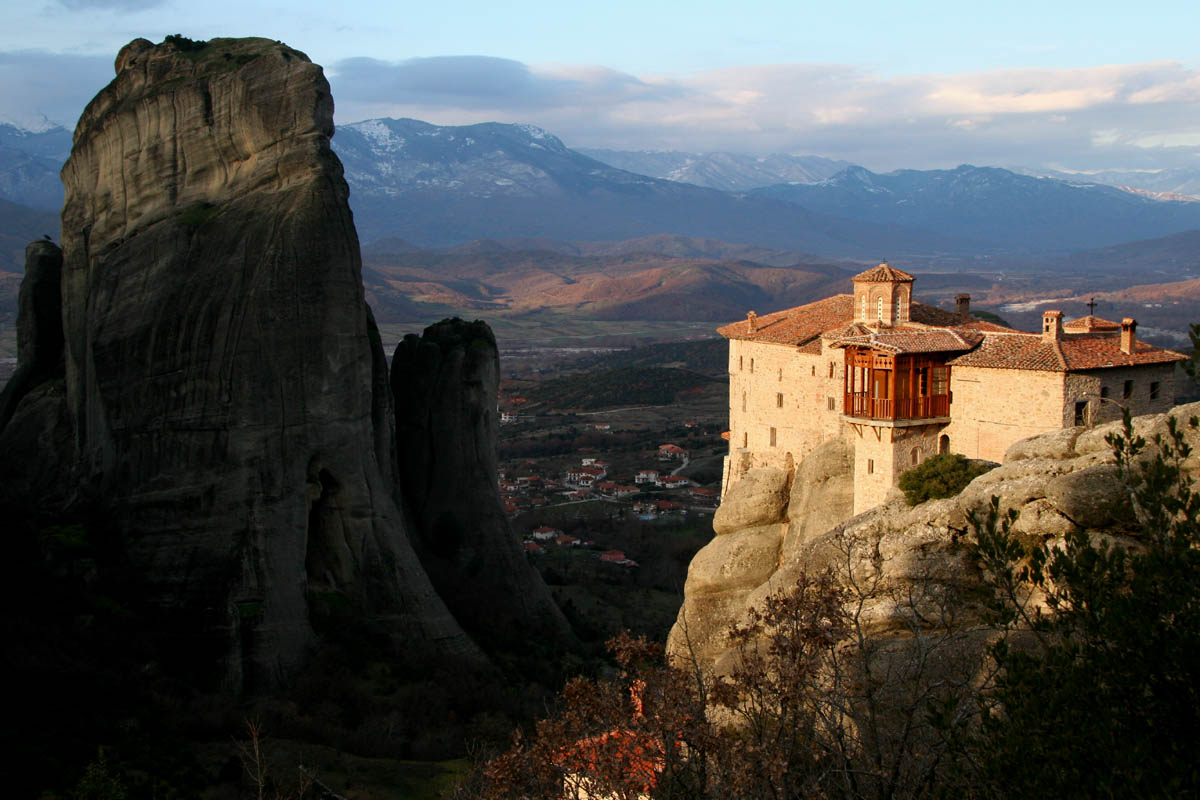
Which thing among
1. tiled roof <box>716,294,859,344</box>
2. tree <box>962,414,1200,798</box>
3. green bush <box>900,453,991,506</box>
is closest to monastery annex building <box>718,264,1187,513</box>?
green bush <box>900,453,991,506</box>

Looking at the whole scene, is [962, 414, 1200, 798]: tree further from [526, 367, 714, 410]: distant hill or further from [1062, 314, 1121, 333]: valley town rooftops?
[526, 367, 714, 410]: distant hill

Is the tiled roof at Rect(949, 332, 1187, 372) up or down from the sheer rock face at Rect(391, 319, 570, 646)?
up

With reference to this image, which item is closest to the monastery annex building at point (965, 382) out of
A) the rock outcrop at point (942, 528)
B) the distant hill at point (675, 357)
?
the rock outcrop at point (942, 528)

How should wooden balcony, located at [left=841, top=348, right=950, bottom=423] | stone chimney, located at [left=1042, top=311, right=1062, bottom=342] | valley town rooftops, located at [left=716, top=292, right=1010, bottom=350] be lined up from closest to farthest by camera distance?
1. stone chimney, located at [left=1042, top=311, right=1062, bottom=342]
2. wooden balcony, located at [left=841, top=348, right=950, bottom=423]
3. valley town rooftops, located at [left=716, top=292, right=1010, bottom=350]

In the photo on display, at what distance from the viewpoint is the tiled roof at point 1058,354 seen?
24.7 m

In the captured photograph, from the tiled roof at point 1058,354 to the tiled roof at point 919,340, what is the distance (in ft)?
0.89

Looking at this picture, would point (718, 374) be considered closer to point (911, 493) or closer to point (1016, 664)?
point (911, 493)

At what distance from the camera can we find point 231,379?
30750mm

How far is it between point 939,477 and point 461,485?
18879 millimetres

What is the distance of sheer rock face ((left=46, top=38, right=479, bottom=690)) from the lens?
30266 mm

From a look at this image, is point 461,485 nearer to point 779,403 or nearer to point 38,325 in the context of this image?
point 779,403

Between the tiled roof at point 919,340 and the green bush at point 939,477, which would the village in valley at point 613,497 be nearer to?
the tiled roof at point 919,340

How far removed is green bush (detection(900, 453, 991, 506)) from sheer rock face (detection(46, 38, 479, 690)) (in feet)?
46.4

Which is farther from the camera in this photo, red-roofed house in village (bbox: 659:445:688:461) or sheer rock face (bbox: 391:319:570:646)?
red-roofed house in village (bbox: 659:445:688:461)
